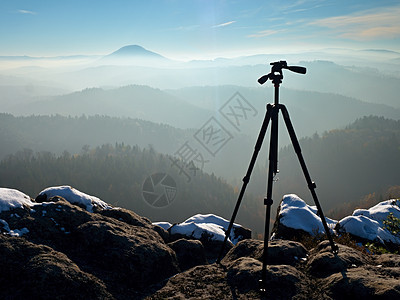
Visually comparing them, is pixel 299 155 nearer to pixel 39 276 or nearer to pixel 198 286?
pixel 198 286

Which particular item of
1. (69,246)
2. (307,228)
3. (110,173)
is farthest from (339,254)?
(110,173)

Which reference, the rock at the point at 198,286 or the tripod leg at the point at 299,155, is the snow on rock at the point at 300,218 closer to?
the tripod leg at the point at 299,155

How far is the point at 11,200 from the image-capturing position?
6.38 m

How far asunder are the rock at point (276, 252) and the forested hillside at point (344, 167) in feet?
479

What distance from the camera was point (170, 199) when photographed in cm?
12106

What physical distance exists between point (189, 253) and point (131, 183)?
12495 cm

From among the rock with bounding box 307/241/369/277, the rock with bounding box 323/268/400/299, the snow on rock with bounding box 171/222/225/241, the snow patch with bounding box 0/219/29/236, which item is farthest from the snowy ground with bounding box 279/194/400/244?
the snow patch with bounding box 0/219/29/236

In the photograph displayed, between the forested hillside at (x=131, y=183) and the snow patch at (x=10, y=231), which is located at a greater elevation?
the snow patch at (x=10, y=231)

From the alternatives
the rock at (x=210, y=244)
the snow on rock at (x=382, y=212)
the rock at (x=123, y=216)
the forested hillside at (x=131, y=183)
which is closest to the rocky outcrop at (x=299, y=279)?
the rock at (x=123, y=216)

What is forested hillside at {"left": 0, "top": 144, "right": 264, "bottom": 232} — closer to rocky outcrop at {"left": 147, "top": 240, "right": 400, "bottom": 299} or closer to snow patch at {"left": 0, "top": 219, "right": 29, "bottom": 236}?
snow patch at {"left": 0, "top": 219, "right": 29, "bottom": 236}

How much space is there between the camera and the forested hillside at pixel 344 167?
15538 cm

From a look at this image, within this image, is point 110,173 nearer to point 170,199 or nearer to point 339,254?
point 170,199

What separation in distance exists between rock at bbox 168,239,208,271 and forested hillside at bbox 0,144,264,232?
105 meters

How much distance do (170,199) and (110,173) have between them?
105 feet
